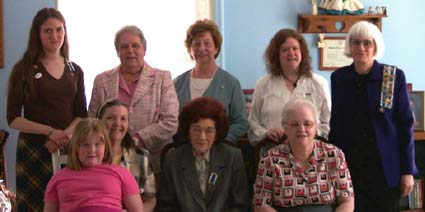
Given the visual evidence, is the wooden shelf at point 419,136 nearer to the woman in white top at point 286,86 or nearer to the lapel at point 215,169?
the woman in white top at point 286,86

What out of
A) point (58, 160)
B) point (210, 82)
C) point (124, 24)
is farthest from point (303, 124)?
point (124, 24)

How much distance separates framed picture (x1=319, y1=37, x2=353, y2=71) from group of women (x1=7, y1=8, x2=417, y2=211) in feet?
8.17

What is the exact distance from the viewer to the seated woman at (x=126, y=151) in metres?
2.56

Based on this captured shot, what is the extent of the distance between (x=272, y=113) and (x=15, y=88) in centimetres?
130

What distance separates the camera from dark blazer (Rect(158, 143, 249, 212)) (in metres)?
2.64

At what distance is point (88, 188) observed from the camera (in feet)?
7.80

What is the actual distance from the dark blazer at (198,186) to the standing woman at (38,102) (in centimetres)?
55

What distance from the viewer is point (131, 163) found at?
8.66 feet

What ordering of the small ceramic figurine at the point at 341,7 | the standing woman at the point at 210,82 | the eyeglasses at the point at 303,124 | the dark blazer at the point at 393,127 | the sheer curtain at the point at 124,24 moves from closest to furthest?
the eyeglasses at the point at 303,124 < the dark blazer at the point at 393,127 < the standing woman at the point at 210,82 < the sheer curtain at the point at 124,24 < the small ceramic figurine at the point at 341,7

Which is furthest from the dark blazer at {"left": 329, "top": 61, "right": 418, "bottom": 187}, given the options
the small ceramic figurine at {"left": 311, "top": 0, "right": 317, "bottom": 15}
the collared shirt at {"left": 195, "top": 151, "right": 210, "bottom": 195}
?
the small ceramic figurine at {"left": 311, "top": 0, "right": 317, "bottom": 15}

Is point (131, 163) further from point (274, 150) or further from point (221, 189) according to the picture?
point (274, 150)

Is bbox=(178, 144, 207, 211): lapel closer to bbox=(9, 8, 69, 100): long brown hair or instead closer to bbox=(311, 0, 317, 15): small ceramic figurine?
bbox=(9, 8, 69, 100): long brown hair

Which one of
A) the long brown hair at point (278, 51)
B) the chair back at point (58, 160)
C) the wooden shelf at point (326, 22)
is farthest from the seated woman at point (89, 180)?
the wooden shelf at point (326, 22)

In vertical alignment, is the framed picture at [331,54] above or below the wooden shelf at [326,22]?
below
